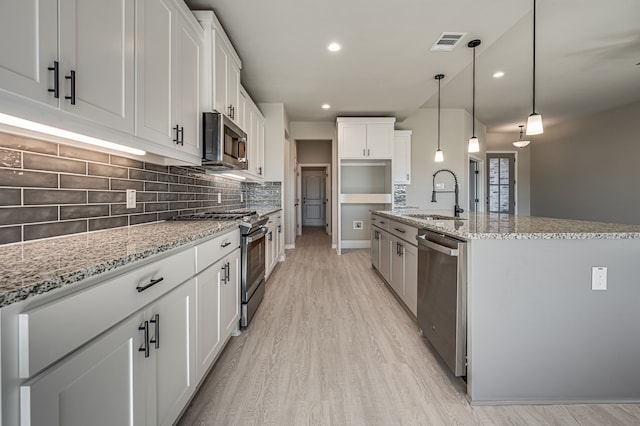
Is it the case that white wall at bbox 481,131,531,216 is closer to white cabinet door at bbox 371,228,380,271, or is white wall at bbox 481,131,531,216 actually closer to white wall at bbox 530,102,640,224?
white wall at bbox 530,102,640,224

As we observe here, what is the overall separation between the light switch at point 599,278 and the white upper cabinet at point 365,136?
431 centimetres

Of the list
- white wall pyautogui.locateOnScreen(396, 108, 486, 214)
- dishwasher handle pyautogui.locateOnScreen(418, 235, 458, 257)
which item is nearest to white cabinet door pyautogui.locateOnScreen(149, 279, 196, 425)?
dishwasher handle pyautogui.locateOnScreen(418, 235, 458, 257)

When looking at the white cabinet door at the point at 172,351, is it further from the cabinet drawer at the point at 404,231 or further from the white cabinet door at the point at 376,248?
the white cabinet door at the point at 376,248

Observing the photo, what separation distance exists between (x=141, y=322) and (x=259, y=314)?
179 cm

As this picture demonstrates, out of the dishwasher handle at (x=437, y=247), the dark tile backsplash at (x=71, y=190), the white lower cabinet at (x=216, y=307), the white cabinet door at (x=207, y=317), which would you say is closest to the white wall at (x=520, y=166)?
the dishwasher handle at (x=437, y=247)

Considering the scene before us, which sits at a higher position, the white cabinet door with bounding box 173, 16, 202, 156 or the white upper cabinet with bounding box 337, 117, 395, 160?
the white upper cabinet with bounding box 337, 117, 395, 160

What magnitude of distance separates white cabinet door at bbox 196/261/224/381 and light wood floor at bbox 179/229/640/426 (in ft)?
0.64

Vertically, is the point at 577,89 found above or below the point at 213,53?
above

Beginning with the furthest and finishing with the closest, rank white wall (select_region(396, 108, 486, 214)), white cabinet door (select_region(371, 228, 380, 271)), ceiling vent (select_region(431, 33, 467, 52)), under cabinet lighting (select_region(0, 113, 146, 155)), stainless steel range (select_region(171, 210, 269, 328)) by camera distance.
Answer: white wall (select_region(396, 108, 486, 214)) < white cabinet door (select_region(371, 228, 380, 271)) < ceiling vent (select_region(431, 33, 467, 52)) < stainless steel range (select_region(171, 210, 269, 328)) < under cabinet lighting (select_region(0, 113, 146, 155))

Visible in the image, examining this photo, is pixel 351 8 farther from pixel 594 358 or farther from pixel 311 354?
pixel 594 358

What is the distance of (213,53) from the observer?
7.86 feet

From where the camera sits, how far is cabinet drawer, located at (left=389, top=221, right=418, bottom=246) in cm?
243

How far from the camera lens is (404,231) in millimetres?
2684

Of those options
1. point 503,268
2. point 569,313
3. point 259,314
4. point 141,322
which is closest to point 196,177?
point 259,314
